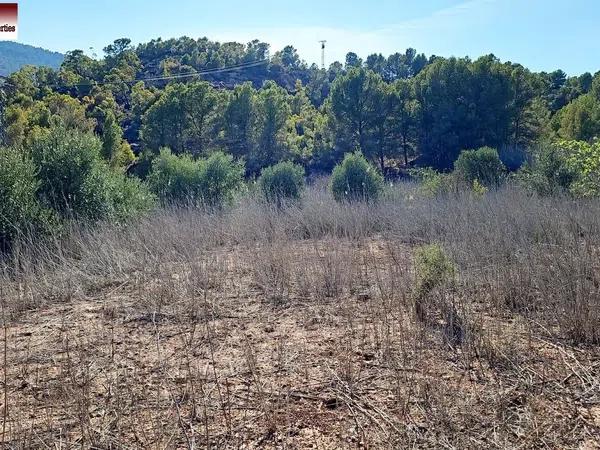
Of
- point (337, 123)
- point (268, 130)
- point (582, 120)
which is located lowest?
point (582, 120)

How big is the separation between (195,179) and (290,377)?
1007cm

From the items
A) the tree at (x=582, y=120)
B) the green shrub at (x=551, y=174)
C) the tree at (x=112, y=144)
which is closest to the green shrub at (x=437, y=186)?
the green shrub at (x=551, y=174)

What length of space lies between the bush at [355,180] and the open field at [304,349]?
19.1 feet

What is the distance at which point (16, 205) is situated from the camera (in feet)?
21.3

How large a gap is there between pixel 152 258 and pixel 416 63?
51978 millimetres

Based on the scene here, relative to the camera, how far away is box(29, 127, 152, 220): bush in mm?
7484

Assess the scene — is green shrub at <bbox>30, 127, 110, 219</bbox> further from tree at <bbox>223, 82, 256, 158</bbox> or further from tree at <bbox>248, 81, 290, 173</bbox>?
tree at <bbox>223, 82, 256, 158</bbox>

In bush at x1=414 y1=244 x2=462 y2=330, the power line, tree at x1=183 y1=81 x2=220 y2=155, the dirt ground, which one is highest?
the power line

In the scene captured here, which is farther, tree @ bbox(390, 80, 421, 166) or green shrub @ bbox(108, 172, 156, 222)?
tree @ bbox(390, 80, 421, 166)

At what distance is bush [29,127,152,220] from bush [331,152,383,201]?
555cm

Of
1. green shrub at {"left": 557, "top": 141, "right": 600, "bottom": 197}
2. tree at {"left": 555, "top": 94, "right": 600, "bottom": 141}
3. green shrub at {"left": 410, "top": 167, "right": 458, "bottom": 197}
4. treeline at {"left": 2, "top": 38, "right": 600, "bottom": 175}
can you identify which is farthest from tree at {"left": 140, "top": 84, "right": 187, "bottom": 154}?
green shrub at {"left": 557, "top": 141, "right": 600, "bottom": 197}

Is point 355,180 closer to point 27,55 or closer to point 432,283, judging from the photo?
point 432,283

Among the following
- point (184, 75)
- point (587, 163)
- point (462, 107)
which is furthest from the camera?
point (184, 75)

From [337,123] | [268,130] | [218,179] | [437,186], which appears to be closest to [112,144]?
[268,130]
